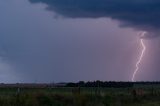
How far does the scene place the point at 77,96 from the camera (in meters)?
46.1

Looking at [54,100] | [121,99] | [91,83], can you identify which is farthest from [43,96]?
[91,83]

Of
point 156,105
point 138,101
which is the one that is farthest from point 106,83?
point 156,105

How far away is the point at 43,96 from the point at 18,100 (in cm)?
A: 796

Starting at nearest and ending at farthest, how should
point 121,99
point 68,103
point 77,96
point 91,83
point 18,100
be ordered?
point 18,100, point 77,96, point 68,103, point 121,99, point 91,83

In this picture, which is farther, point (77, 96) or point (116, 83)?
point (116, 83)

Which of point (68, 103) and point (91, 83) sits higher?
point (91, 83)

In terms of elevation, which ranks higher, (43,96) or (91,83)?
(91,83)

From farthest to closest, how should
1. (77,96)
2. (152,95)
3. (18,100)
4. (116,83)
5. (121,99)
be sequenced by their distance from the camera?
(116,83) → (152,95) → (121,99) → (77,96) → (18,100)

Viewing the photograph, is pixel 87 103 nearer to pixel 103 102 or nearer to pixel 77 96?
pixel 77 96

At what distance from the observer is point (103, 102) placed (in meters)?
51.0

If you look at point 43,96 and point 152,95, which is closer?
point 43,96

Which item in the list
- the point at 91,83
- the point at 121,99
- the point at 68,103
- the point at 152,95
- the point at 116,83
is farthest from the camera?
the point at 116,83

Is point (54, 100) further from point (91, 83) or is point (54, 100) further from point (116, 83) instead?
point (116, 83)

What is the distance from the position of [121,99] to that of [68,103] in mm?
10314
